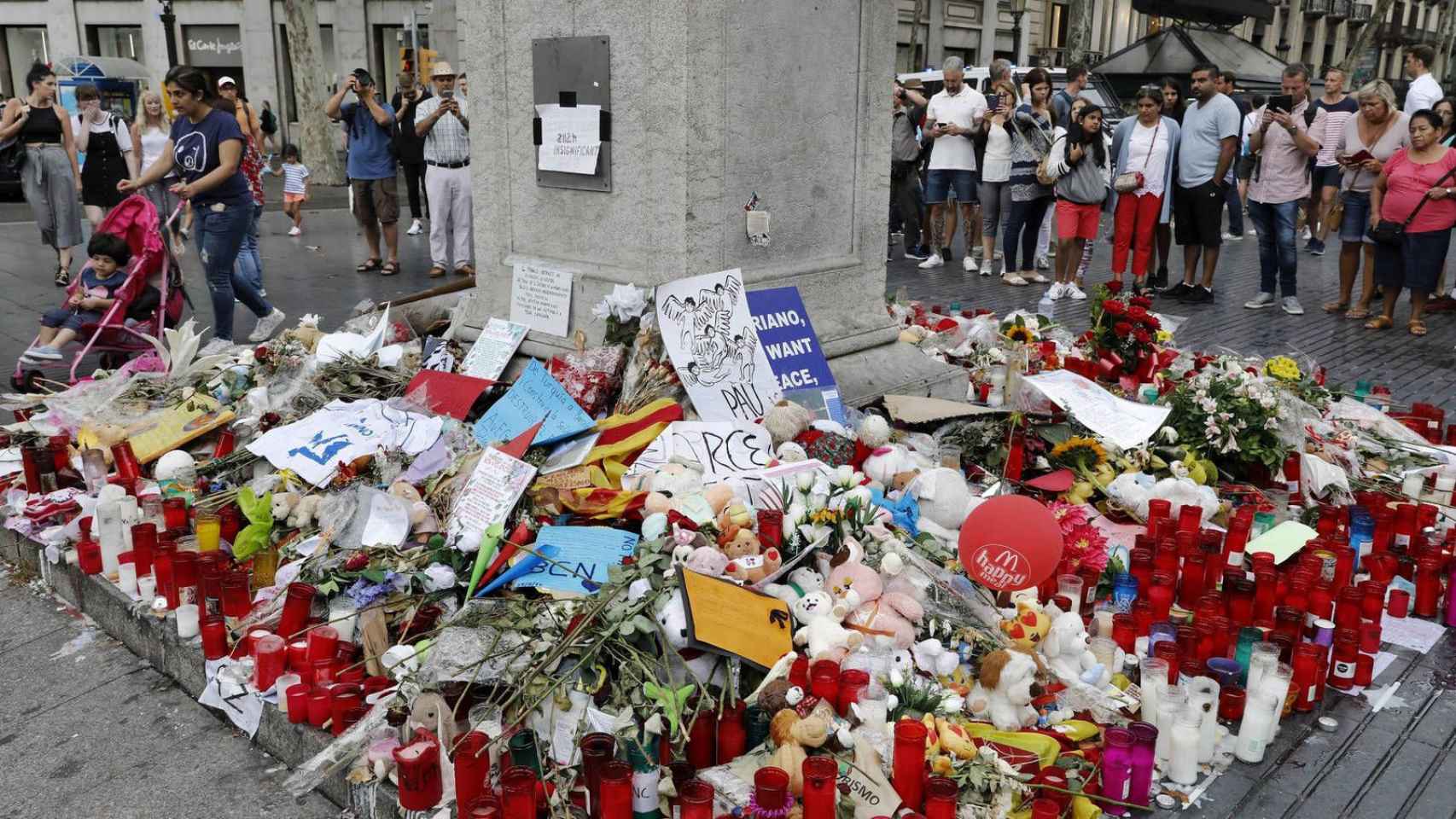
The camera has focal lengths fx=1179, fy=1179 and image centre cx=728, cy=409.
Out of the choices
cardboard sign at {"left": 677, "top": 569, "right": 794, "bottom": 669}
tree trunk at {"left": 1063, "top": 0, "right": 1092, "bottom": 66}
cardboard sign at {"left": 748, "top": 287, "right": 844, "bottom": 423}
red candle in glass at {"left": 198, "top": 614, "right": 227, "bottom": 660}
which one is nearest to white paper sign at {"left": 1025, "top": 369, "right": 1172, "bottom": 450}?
cardboard sign at {"left": 748, "top": 287, "right": 844, "bottom": 423}

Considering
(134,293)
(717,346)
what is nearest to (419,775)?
(717,346)

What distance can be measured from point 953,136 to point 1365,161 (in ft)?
10.9

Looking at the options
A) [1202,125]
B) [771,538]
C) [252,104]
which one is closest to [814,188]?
[771,538]

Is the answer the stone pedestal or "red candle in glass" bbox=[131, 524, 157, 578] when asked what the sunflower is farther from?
"red candle in glass" bbox=[131, 524, 157, 578]

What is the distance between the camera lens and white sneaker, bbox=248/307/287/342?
24.8ft

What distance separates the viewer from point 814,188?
193 inches

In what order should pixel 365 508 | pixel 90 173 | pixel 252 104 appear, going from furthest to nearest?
pixel 252 104, pixel 90 173, pixel 365 508

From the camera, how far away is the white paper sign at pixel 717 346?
177 inches

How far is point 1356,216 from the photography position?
29.3 feet

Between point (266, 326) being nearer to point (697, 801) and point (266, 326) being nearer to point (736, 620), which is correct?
point (736, 620)

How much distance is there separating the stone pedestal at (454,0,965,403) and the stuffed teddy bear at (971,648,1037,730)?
218 cm

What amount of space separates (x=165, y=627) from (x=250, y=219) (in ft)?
15.4

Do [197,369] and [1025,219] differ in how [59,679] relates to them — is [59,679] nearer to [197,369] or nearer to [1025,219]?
[197,369]

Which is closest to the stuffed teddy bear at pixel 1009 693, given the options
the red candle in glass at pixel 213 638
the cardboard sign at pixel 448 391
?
the red candle in glass at pixel 213 638
